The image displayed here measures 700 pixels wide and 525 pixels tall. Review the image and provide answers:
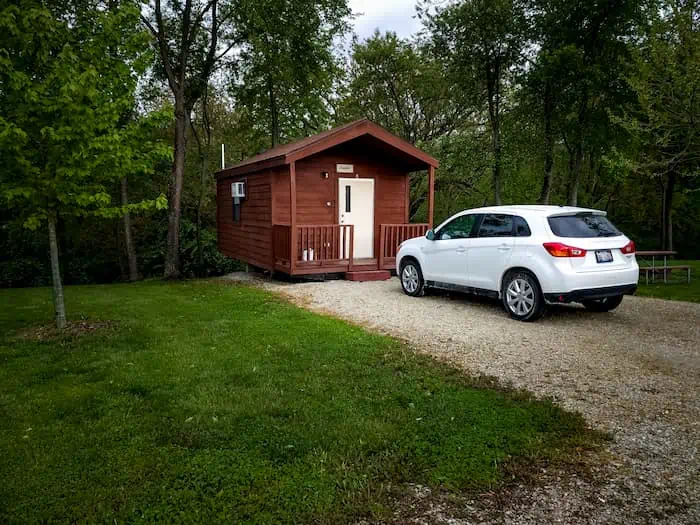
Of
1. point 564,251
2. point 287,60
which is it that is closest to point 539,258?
point 564,251

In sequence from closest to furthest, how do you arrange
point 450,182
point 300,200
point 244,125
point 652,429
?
point 652,429
point 300,200
point 450,182
point 244,125

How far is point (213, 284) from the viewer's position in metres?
11.8

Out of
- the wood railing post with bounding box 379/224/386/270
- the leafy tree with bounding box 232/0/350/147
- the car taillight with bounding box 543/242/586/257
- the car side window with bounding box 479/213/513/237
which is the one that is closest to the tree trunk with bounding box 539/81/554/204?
the leafy tree with bounding box 232/0/350/147

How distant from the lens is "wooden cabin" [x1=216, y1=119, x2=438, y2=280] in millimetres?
10883

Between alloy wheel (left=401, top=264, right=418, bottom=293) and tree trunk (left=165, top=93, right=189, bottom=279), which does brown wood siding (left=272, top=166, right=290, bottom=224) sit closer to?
alloy wheel (left=401, top=264, right=418, bottom=293)

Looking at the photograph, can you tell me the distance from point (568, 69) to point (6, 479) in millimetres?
15170

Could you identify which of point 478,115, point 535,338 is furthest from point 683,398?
point 478,115

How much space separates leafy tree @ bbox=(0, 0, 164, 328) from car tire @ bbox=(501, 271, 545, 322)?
18.1ft

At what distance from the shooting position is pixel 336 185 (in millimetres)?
12078

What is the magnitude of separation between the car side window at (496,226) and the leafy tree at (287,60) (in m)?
9.04

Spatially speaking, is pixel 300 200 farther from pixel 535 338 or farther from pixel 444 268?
pixel 535 338

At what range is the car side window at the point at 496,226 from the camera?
7.28 meters

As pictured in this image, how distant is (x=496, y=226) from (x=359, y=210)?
5384mm

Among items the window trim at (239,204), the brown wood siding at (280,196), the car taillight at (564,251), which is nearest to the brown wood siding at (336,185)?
the brown wood siding at (280,196)
